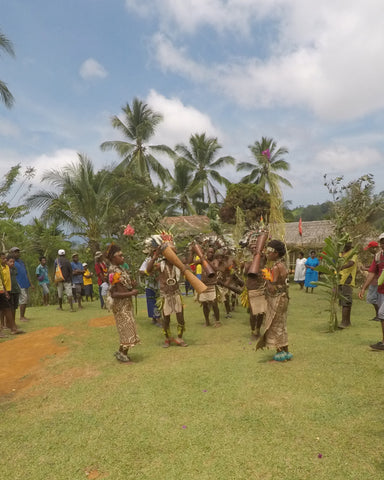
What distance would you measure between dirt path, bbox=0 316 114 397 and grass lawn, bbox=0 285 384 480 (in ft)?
0.49

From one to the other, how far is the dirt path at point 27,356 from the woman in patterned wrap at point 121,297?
974 mm

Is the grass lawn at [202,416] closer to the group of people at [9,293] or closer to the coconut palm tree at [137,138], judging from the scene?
the group of people at [9,293]

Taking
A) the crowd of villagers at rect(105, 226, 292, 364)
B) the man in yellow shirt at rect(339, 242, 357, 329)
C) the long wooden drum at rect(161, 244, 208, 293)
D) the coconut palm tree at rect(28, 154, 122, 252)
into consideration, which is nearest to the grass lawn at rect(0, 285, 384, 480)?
the crowd of villagers at rect(105, 226, 292, 364)

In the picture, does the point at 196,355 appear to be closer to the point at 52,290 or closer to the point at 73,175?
the point at 52,290

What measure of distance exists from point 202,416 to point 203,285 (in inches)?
81.9

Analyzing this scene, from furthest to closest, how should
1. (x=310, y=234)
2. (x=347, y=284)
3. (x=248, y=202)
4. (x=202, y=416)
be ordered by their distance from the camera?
(x=248, y=202)
(x=310, y=234)
(x=347, y=284)
(x=202, y=416)

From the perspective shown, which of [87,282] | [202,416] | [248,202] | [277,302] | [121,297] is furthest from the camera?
[248,202]

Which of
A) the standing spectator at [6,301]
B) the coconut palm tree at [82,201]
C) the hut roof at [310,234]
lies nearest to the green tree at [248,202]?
the hut roof at [310,234]

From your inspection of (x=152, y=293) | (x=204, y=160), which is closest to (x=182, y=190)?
(x=204, y=160)

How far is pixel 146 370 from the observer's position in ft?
16.4

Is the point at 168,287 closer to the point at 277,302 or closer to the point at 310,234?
the point at 277,302

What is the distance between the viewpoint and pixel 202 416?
3.51 meters

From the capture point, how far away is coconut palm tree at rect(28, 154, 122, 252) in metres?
16.3

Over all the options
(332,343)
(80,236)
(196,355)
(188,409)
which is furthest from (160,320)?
(80,236)
